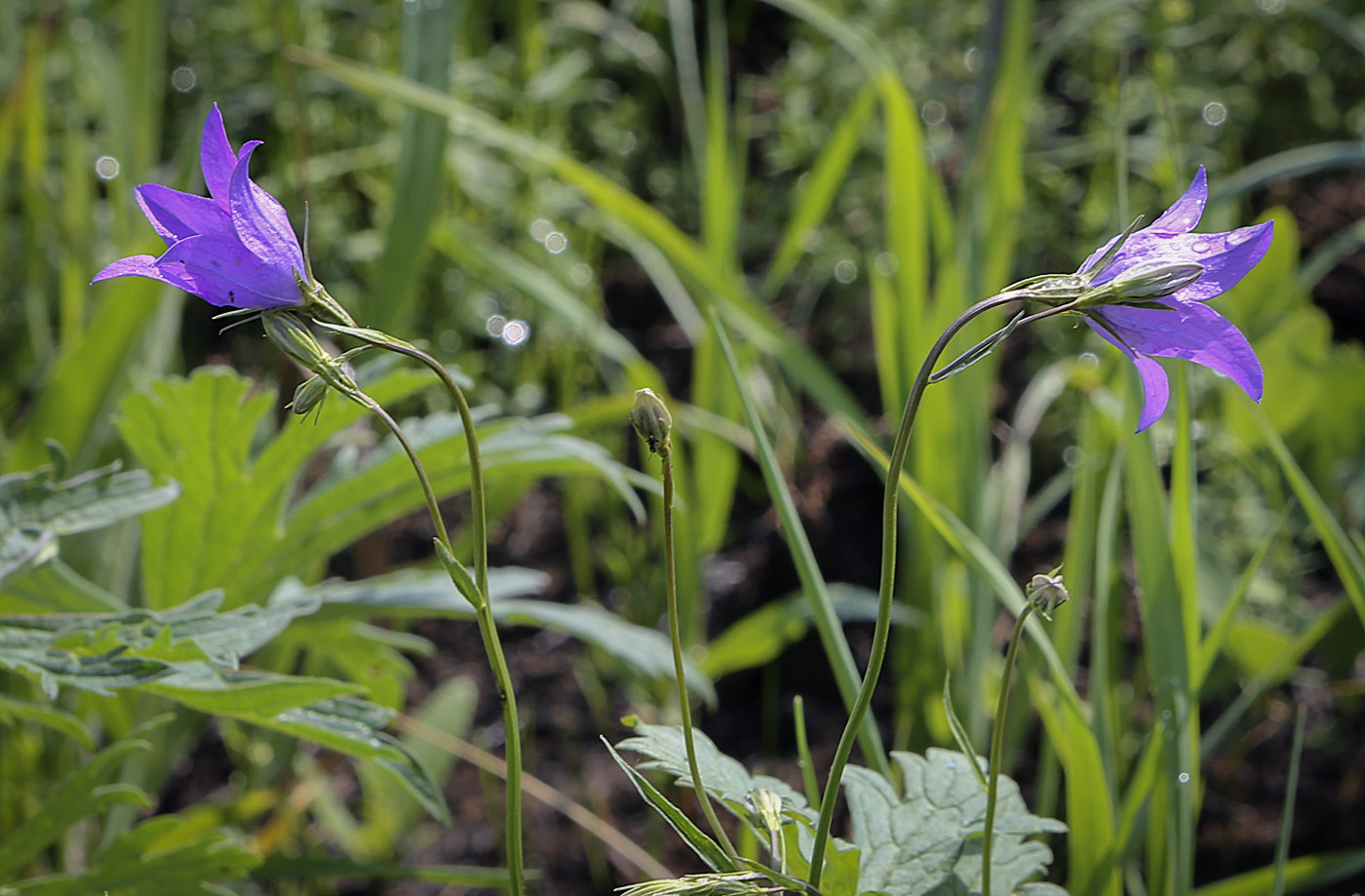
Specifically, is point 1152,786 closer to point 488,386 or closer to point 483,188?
point 488,386

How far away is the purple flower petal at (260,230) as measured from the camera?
22.9 inches

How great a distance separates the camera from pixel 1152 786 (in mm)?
979

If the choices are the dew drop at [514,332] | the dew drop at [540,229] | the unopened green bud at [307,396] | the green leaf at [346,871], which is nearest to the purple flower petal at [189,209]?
the unopened green bud at [307,396]

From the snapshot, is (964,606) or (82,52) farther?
(82,52)

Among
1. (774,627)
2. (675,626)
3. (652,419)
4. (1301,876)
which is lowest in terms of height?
(1301,876)

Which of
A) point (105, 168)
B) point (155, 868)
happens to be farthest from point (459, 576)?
point (105, 168)

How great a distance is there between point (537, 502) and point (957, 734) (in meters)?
1.37

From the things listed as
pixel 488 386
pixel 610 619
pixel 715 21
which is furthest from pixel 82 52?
pixel 610 619

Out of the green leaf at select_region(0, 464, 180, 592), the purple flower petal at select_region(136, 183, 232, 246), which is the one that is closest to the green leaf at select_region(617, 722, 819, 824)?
the purple flower petal at select_region(136, 183, 232, 246)

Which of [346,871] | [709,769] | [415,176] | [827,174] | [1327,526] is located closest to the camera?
[709,769]

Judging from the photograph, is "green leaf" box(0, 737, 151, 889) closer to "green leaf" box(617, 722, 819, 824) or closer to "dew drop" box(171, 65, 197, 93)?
"green leaf" box(617, 722, 819, 824)

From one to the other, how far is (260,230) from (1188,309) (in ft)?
1.60

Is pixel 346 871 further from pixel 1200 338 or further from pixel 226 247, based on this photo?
pixel 1200 338

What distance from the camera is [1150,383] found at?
0.62 metres
